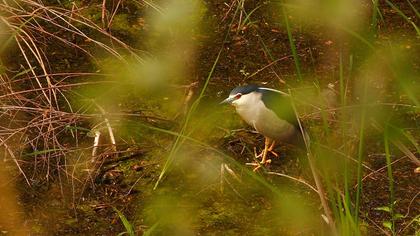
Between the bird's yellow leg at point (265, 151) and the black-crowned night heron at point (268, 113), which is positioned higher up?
the black-crowned night heron at point (268, 113)

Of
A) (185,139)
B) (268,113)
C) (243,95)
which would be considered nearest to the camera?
(268,113)

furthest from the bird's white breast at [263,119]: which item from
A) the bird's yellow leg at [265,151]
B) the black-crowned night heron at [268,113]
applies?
the bird's yellow leg at [265,151]

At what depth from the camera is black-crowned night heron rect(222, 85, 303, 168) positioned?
3031mm

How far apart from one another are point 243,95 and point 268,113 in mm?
178

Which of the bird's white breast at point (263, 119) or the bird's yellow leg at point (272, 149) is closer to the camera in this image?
the bird's white breast at point (263, 119)

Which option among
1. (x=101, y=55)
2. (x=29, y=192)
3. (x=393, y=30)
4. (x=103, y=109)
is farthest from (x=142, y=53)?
(x=393, y=30)

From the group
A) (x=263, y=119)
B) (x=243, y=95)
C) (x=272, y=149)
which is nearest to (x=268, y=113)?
(x=263, y=119)

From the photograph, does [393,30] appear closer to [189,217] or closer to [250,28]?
[250,28]

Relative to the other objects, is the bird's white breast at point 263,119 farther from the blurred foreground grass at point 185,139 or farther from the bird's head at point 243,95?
the blurred foreground grass at point 185,139

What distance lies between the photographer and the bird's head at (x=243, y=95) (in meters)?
3.19

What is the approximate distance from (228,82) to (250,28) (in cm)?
59

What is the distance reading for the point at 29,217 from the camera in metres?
3.02

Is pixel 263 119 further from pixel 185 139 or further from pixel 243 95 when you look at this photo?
pixel 185 139

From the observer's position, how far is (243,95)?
323 centimetres
